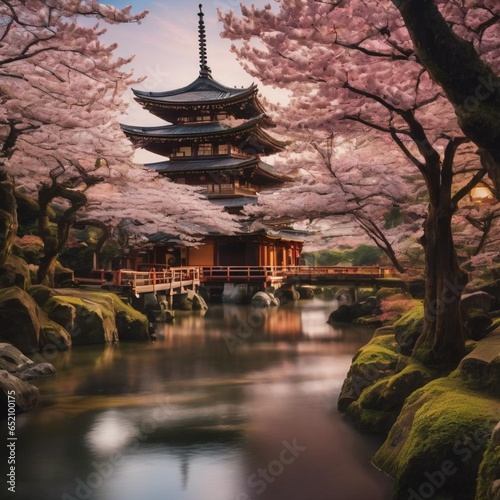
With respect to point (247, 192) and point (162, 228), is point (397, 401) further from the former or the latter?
point (247, 192)

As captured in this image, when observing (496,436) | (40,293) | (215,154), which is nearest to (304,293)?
(215,154)

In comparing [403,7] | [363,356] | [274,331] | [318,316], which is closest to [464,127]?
[403,7]

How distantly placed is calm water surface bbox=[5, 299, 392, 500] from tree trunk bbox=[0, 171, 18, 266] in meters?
3.71

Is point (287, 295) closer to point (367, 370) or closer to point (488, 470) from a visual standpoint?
point (367, 370)

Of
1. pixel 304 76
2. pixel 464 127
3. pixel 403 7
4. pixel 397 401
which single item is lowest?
pixel 397 401

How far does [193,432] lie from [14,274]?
10.8 meters

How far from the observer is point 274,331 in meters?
24.3

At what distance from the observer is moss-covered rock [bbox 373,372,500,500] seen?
6141mm

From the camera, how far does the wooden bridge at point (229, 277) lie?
24.7 m

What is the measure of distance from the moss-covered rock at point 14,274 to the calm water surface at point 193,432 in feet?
9.69

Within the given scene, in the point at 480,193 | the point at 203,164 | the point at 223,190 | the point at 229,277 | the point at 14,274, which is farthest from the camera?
the point at 223,190

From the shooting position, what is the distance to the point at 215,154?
131 feet

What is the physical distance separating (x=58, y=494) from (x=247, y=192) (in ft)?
111

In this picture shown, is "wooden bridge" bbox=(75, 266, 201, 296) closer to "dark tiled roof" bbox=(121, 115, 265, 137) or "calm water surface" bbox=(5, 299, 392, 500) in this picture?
"calm water surface" bbox=(5, 299, 392, 500)
